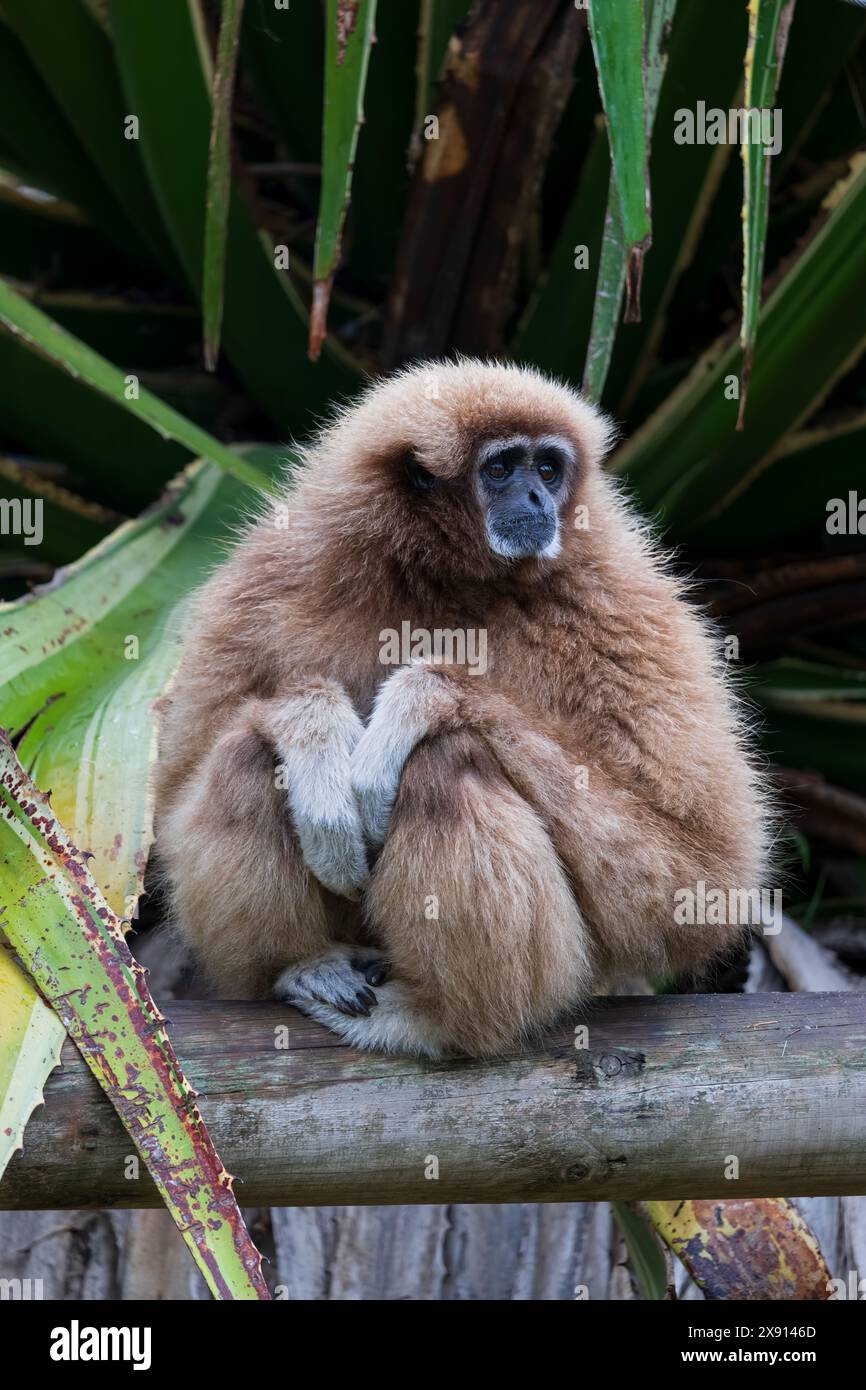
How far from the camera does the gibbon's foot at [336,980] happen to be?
12.3 feet

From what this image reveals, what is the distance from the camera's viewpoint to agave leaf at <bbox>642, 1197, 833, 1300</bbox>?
13.0 feet

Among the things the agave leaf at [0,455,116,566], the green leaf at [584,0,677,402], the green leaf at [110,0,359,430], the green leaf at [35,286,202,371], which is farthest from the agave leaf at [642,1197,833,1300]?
the green leaf at [35,286,202,371]

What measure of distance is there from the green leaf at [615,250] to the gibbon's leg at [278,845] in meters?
1.31

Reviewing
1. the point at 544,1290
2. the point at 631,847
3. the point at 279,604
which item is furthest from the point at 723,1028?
the point at 544,1290

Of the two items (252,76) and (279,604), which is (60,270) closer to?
(252,76)

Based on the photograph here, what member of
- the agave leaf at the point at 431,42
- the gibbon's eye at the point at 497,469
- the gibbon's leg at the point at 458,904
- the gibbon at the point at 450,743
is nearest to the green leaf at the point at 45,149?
the agave leaf at the point at 431,42

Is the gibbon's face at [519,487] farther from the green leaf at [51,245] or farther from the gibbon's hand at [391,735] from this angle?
the green leaf at [51,245]

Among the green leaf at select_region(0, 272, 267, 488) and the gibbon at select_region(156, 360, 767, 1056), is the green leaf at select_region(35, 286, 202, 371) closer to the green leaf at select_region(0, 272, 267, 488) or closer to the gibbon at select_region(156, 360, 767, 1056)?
the green leaf at select_region(0, 272, 267, 488)

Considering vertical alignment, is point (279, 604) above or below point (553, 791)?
above

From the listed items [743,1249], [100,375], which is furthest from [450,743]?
[100,375]

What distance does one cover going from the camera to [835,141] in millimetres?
7121

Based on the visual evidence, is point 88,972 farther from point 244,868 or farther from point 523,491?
point 523,491

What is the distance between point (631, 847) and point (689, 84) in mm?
3306

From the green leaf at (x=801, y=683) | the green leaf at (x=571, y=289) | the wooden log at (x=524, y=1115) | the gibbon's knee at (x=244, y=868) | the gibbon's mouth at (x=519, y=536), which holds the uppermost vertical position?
A: the green leaf at (x=571, y=289)
